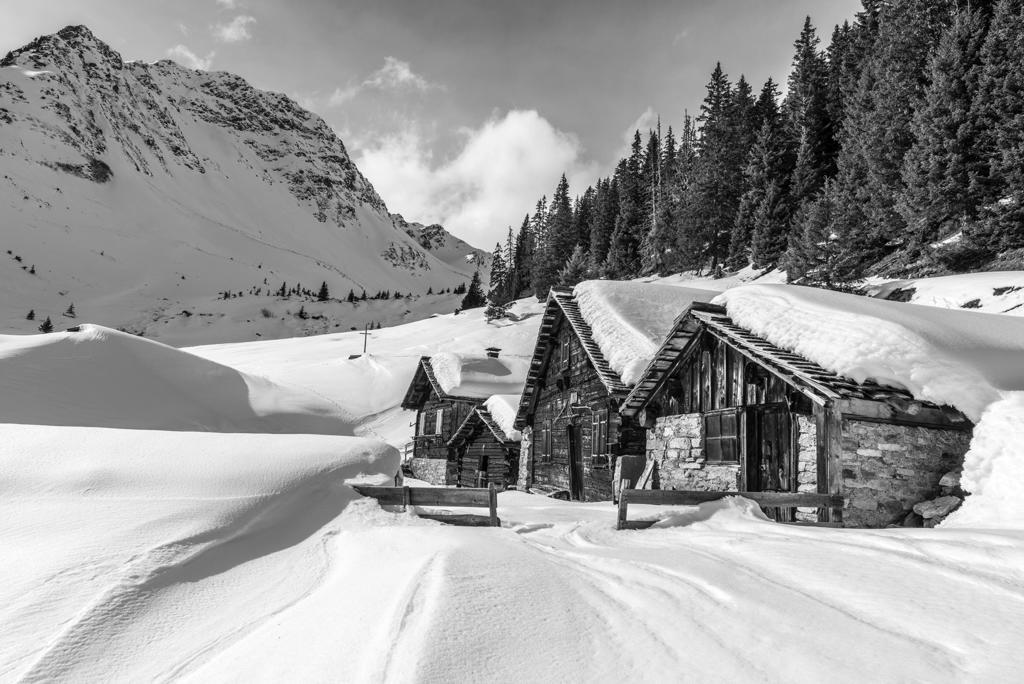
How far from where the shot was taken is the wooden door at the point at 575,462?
1795 cm

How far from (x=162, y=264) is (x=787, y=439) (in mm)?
118386

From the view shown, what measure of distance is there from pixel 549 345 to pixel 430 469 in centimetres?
1253

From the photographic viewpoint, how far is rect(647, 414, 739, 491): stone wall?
11969 millimetres

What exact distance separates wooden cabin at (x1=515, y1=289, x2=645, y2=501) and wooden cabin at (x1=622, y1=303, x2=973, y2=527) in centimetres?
121

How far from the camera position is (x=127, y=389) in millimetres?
19938

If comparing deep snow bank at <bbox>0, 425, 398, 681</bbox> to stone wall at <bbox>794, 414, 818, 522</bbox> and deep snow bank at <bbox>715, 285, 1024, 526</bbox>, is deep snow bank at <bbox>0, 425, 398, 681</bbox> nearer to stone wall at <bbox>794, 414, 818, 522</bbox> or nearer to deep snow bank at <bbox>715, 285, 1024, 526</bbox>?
stone wall at <bbox>794, 414, 818, 522</bbox>

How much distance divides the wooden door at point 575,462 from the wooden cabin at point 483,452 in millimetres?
5547

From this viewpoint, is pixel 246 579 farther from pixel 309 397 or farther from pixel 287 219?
pixel 287 219

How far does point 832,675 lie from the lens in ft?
9.86

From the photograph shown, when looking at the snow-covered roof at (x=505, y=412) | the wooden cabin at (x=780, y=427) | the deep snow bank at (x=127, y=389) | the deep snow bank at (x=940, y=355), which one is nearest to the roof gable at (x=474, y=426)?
the snow-covered roof at (x=505, y=412)

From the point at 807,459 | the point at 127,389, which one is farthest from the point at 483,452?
the point at 807,459

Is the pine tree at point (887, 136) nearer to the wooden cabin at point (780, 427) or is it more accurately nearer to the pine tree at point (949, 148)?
the pine tree at point (949, 148)

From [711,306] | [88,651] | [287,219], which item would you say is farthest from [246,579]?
[287,219]

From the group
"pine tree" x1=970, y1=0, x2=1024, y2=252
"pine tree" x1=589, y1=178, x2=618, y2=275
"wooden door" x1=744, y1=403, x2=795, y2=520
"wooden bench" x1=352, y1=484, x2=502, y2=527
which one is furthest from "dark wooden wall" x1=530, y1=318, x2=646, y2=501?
"pine tree" x1=589, y1=178, x2=618, y2=275
